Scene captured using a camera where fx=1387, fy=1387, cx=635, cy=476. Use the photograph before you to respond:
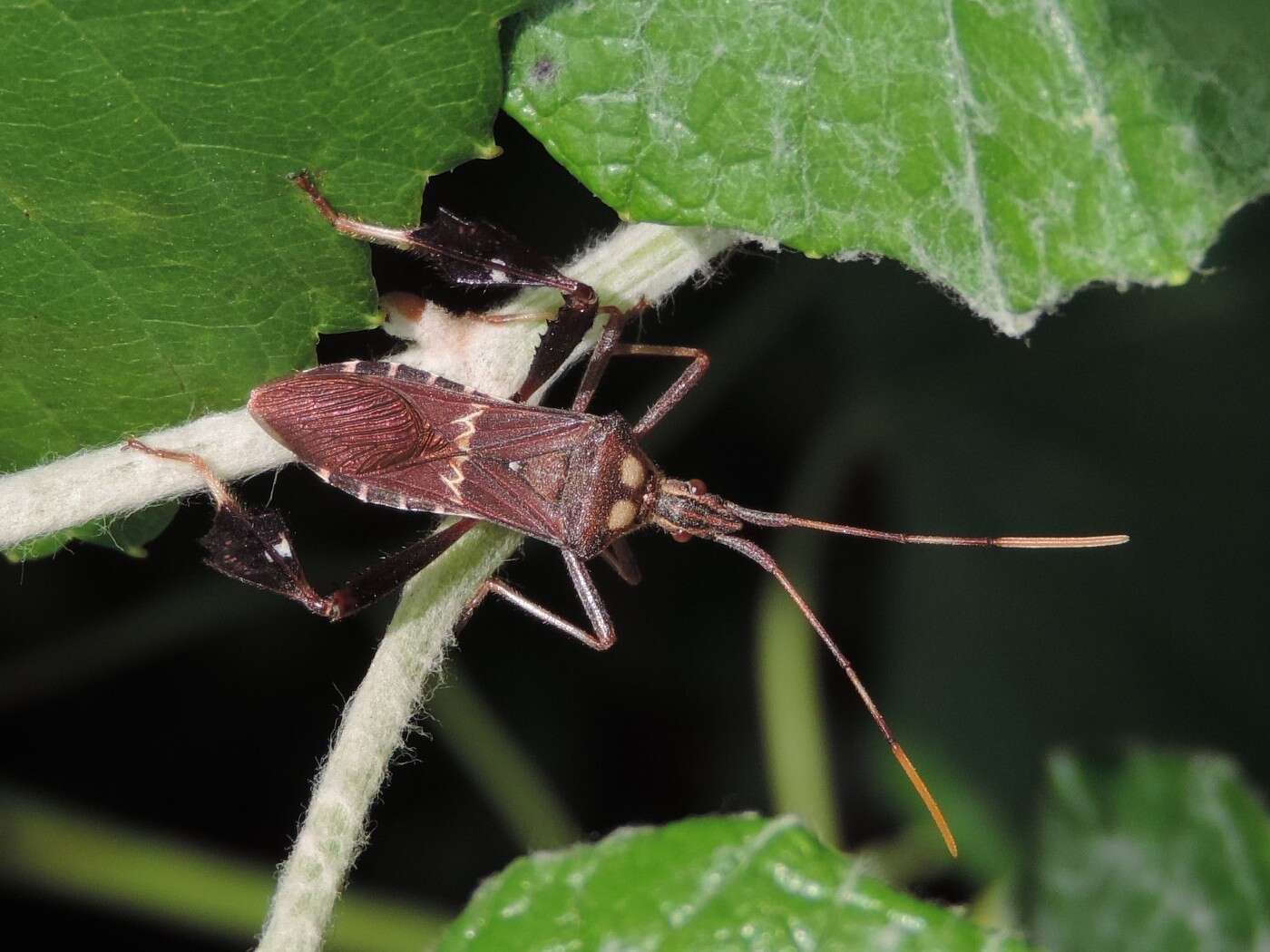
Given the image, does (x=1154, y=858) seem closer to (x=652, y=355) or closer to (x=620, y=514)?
(x=620, y=514)

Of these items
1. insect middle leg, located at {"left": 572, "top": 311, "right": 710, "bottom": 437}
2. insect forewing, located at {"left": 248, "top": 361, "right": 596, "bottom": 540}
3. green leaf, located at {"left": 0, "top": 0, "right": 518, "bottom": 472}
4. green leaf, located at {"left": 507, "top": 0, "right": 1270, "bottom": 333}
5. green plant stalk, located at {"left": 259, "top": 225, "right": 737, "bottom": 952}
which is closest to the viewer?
green leaf, located at {"left": 0, "top": 0, "right": 518, "bottom": 472}

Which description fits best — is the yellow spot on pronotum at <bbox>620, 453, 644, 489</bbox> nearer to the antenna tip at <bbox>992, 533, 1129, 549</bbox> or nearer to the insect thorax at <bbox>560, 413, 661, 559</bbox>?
the insect thorax at <bbox>560, 413, 661, 559</bbox>

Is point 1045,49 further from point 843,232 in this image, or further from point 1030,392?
point 1030,392

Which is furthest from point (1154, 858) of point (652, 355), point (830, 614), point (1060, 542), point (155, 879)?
point (155, 879)

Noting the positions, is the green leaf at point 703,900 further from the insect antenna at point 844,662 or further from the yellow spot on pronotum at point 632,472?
the yellow spot on pronotum at point 632,472

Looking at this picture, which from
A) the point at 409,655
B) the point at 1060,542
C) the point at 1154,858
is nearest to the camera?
the point at 409,655

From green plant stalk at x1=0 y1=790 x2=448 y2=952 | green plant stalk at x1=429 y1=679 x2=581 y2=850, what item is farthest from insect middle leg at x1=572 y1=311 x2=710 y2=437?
green plant stalk at x1=0 y1=790 x2=448 y2=952

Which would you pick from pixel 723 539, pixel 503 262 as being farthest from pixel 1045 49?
pixel 723 539
